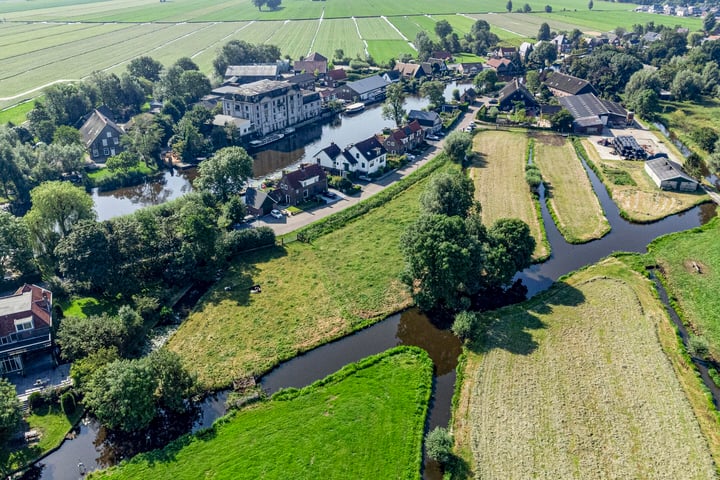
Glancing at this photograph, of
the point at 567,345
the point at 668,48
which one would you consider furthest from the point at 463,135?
the point at 668,48

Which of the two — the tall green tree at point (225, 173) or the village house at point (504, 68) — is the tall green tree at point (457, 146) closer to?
the tall green tree at point (225, 173)

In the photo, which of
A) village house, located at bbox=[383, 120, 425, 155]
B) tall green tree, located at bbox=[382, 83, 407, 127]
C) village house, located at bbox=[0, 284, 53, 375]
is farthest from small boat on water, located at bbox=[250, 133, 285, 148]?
village house, located at bbox=[0, 284, 53, 375]

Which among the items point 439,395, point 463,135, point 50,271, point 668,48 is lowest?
point 439,395

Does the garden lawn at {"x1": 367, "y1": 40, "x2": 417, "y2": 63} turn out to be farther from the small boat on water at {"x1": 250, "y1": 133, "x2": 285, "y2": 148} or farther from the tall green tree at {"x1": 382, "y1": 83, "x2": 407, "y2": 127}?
the small boat on water at {"x1": 250, "y1": 133, "x2": 285, "y2": 148}

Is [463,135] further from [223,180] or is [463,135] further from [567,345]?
[567,345]

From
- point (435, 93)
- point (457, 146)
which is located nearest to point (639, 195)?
point (457, 146)

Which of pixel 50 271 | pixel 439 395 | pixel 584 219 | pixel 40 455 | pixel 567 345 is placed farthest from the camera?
pixel 584 219
